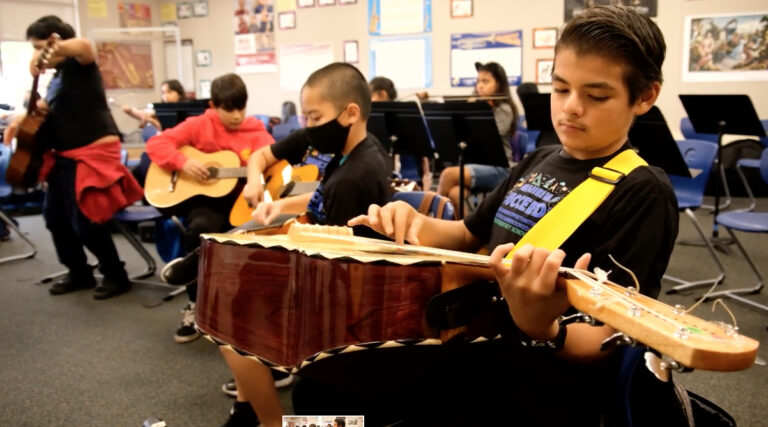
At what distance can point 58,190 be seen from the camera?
13.0 ft

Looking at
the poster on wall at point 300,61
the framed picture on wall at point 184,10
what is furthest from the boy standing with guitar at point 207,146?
the framed picture on wall at point 184,10

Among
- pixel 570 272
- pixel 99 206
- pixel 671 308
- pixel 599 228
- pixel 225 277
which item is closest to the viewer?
pixel 671 308

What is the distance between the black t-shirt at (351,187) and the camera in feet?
7.02

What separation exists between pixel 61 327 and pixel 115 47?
6618 mm

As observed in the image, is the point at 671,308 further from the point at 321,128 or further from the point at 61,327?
the point at 61,327

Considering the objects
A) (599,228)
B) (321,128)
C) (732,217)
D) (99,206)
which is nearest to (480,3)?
(732,217)

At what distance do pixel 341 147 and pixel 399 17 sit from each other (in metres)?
6.73

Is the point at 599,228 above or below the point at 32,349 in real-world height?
above

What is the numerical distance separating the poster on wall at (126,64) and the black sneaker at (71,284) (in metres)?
5.40

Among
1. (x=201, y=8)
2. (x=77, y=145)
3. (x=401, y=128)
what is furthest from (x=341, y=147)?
(x=201, y=8)

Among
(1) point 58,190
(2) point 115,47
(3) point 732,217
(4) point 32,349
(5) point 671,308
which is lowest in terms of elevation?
(4) point 32,349

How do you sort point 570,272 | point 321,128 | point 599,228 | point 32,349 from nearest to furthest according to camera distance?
point 570,272 < point 599,228 < point 321,128 < point 32,349

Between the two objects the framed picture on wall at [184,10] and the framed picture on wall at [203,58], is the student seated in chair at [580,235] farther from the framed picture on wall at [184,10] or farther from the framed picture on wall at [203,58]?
the framed picture on wall at [184,10]

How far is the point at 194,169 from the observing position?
11.3 feet
